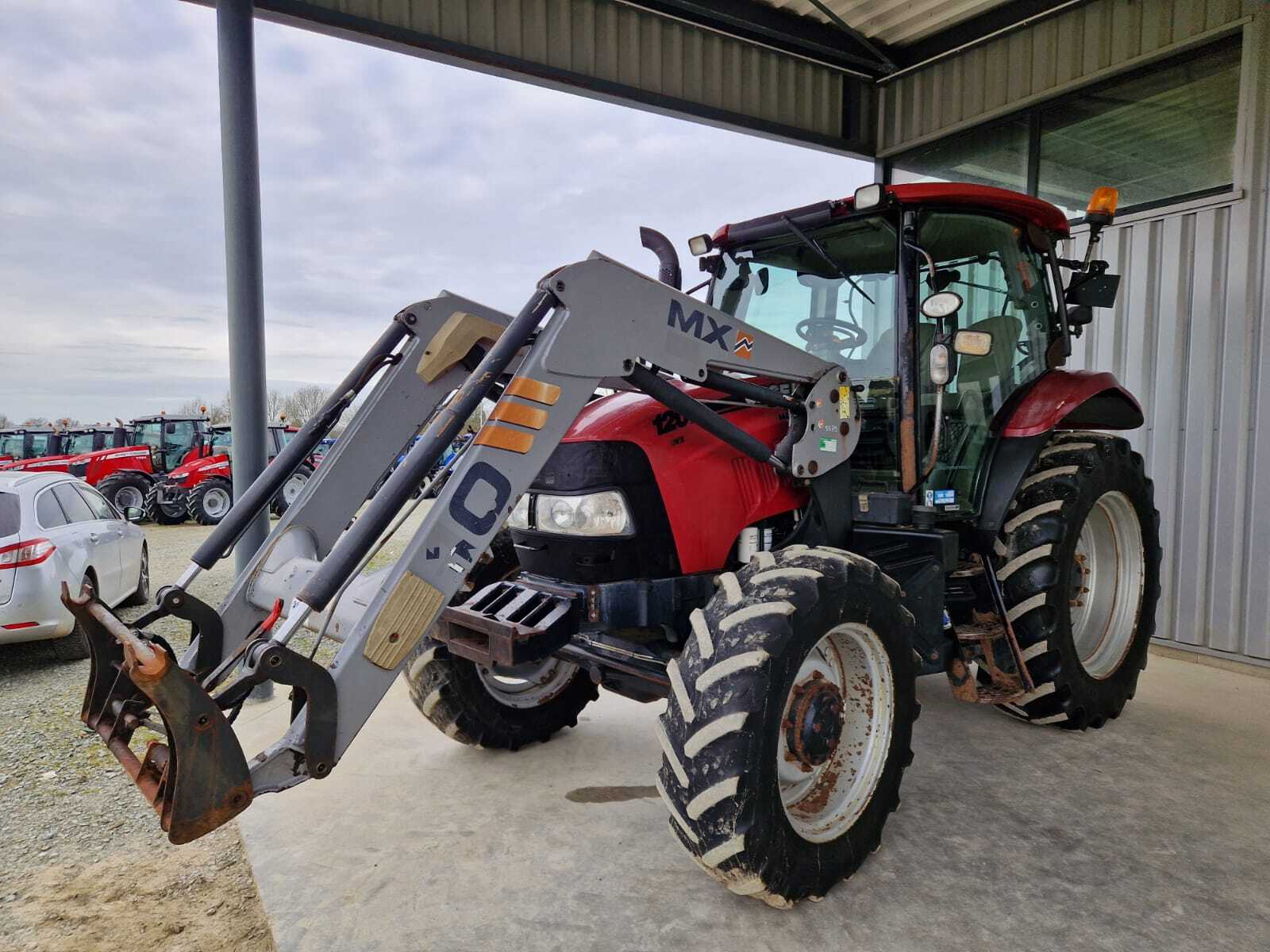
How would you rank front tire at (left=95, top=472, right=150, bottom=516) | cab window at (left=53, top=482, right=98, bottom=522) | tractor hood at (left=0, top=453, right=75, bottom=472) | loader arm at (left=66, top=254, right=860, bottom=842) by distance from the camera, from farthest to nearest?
tractor hood at (left=0, top=453, right=75, bottom=472) < front tire at (left=95, top=472, right=150, bottom=516) < cab window at (left=53, top=482, right=98, bottom=522) < loader arm at (left=66, top=254, right=860, bottom=842)

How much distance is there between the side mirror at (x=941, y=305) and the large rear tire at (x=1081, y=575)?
1206mm

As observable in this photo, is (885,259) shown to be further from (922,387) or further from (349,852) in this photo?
(349,852)

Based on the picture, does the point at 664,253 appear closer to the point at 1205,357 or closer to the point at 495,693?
the point at 495,693

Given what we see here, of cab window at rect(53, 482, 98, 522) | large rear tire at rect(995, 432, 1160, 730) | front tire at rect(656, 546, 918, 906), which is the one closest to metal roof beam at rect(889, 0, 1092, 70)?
large rear tire at rect(995, 432, 1160, 730)

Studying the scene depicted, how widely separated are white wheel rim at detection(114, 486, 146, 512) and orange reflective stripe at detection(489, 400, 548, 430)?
15.2m

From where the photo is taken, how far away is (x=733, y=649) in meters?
2.34

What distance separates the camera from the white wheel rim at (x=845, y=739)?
2.67 metres

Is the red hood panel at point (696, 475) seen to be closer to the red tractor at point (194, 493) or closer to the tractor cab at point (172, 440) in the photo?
the red tractor at point (194, 493)

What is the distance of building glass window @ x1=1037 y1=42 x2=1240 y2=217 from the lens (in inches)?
212

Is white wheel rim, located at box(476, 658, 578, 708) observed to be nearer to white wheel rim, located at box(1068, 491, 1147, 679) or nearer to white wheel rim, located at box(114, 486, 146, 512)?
white wheel rim, located at box(1068, 491, 1147, 679)

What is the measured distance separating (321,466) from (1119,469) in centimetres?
369

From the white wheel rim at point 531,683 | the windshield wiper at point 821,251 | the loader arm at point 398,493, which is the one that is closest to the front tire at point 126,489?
the white wheel rim at point 531,683

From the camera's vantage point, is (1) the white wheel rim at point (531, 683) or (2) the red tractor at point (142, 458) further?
(2) the red tractor at point (142, 458)

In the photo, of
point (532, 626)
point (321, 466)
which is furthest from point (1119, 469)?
point (321, 466)
